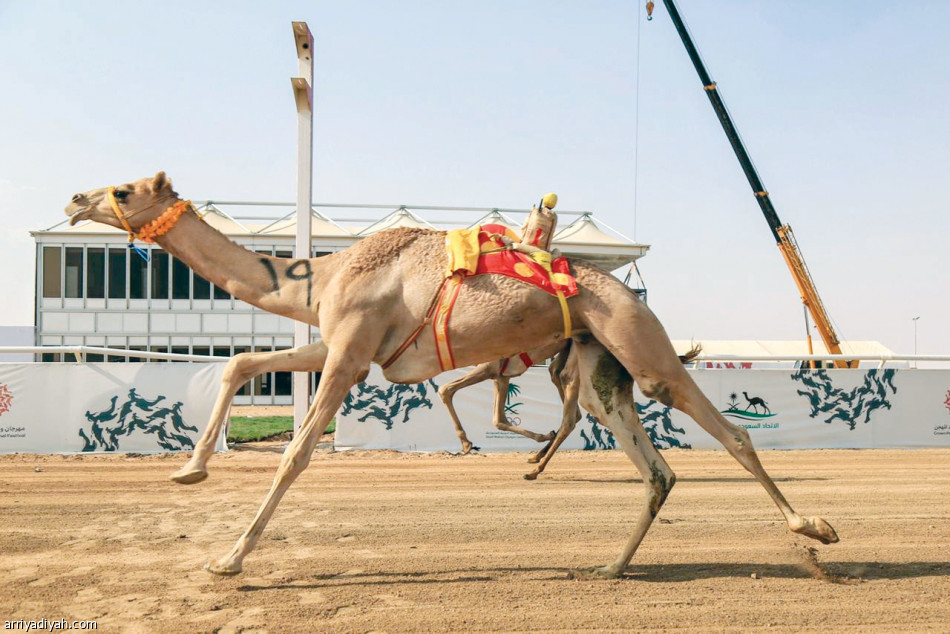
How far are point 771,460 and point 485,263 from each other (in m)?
9.27

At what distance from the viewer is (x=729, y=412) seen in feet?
48.6

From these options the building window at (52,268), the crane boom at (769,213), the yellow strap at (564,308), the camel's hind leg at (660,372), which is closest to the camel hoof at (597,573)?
the camel's hind leg at (660,372)

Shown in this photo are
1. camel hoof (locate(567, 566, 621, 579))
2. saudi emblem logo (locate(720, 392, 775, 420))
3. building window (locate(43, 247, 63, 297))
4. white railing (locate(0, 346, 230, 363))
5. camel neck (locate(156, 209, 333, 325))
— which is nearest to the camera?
camel hoof (locate(567, 566, 621, 579))

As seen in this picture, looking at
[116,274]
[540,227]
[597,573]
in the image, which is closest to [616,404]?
[597,573]

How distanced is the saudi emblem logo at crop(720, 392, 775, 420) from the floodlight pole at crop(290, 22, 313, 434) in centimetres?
737

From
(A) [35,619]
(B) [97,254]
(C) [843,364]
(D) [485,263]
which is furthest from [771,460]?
(B) [97,254]

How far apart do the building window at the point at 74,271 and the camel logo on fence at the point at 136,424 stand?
1876cm

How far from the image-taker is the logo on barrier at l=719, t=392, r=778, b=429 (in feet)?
48.5

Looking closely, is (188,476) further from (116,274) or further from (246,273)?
(116,274)

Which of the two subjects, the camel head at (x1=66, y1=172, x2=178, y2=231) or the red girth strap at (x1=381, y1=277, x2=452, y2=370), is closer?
the red girth strap at (x1=381, y1=277, x2=452, y2=370)

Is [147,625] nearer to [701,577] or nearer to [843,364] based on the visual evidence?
[701,577]

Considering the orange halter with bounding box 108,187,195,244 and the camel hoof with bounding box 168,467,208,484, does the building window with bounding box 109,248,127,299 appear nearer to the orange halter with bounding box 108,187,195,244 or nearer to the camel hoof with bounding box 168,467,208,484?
the orange halter with bounding box 108,187,195,244

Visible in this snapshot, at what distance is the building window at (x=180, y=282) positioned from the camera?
30.3m

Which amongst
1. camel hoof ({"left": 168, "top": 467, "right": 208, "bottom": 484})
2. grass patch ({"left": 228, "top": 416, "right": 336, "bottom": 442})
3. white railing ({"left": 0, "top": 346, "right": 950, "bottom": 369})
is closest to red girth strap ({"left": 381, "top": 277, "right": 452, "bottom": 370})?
camel hoof ({"left": 168, "top": 467, "right": 208, "bottom": 484})
